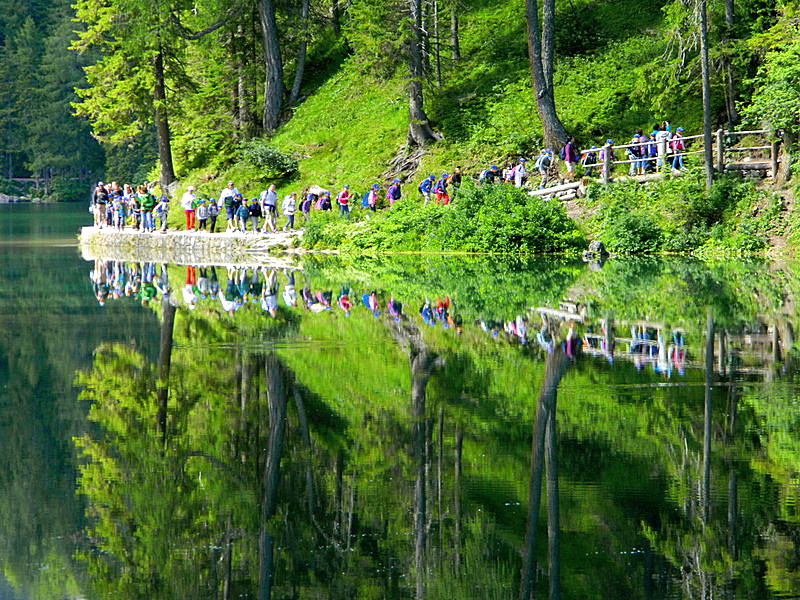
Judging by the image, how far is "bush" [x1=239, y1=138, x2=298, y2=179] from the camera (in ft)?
147

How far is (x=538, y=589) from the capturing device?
6.05 metres

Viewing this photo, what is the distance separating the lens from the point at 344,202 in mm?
38812

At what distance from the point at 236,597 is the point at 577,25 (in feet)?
136

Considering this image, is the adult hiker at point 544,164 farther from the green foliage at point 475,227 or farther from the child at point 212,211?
the child at point 212,211

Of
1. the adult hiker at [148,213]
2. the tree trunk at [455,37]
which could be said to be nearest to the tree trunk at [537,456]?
the adult hiker at [148,213]

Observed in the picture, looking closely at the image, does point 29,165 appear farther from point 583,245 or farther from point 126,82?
point 583,245

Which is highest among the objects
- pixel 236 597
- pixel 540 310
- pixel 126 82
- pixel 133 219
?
pixel 126 82

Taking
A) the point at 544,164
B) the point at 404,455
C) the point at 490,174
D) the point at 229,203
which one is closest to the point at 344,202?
the point at 229,203

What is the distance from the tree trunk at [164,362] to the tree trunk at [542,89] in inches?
793

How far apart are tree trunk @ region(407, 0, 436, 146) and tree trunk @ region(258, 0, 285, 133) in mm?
8072

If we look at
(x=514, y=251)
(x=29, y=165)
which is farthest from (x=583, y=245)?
(x=29, y=165)

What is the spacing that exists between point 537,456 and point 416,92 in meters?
34.1

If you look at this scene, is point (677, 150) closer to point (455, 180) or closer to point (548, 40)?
point (548, 40)

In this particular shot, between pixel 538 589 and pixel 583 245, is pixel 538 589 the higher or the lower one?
the lower one
